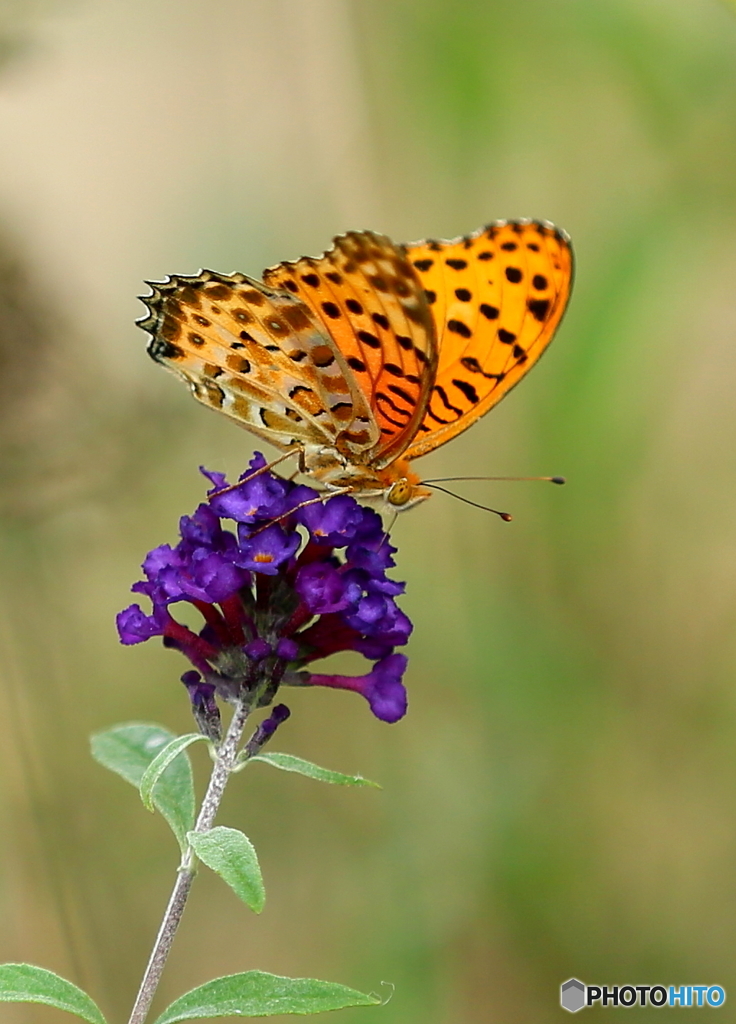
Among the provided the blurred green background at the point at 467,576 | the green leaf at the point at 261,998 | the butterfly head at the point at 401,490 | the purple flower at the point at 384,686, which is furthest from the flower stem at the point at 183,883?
the blurred green background at the point at 467,576

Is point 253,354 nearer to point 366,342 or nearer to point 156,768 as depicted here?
point 366,342

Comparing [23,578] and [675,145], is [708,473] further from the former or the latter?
[23,578]

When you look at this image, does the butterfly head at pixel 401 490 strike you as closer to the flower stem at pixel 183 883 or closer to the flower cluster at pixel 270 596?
the flower cluster at pixel 270 596

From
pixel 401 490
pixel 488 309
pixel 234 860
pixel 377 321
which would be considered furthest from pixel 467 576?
pixel 234 860

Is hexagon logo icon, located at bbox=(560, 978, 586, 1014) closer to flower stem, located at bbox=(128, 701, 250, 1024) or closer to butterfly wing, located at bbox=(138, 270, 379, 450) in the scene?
flower stem, located at bbox=(128, 701, 250, 1024)

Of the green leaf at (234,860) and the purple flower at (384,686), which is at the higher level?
the purple flower at (384,686)

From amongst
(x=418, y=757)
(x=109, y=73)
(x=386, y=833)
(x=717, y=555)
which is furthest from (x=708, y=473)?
(x=109, y=73)

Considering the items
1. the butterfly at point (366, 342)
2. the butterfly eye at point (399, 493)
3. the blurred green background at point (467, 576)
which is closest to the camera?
the butterfly at point (366, 342)
